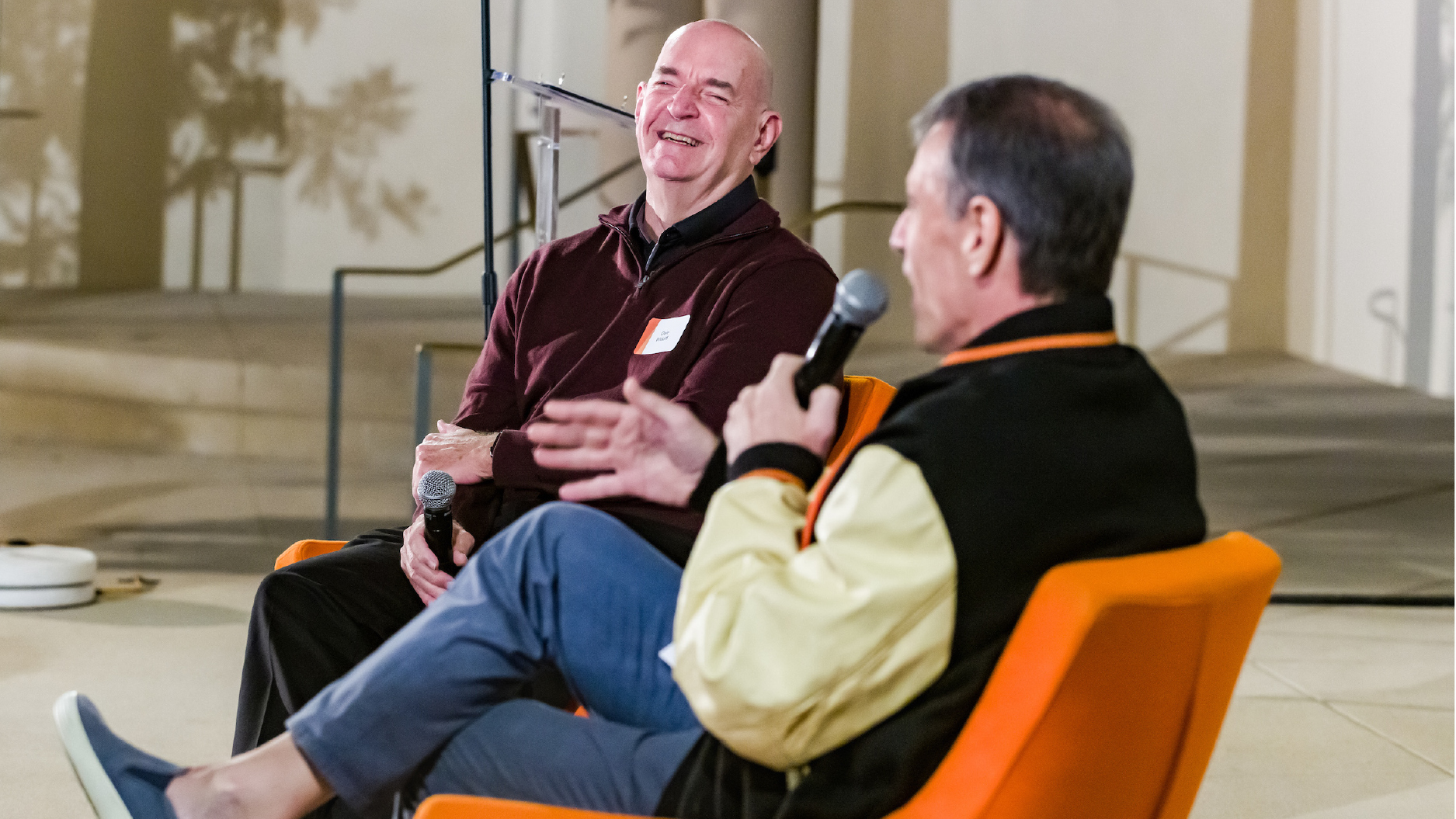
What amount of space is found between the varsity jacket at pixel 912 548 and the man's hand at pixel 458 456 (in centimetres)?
84

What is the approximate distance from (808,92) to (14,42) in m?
3.26

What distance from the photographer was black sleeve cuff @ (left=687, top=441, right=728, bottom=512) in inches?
51.4

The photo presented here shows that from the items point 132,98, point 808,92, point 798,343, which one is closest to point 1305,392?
point 808,92

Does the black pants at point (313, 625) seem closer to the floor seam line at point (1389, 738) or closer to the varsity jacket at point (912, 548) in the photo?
the varsity jacket at point (912, 548)

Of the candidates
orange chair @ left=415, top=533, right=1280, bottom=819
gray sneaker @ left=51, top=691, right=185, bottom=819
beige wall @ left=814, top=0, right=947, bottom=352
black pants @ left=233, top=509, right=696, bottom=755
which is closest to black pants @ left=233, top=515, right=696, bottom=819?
black pants @ left=233, top=509, right=696, bottom=755

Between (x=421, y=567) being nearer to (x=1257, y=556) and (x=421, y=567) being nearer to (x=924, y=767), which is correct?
(x=924, y=767)

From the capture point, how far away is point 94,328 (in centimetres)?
549

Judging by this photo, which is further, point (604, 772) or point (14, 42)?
point (14, 42)

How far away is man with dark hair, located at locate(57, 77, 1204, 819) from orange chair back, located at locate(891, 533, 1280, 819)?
0.02 m

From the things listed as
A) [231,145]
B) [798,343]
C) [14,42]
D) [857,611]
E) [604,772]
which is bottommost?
[604,772]

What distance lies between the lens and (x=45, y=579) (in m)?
3.71

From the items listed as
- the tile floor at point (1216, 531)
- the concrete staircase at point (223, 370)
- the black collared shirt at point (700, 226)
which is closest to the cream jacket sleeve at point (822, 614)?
the black collared shirt at point (700, 226)

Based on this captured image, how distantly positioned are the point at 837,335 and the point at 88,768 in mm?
739

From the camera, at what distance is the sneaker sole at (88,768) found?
3.68 ft
